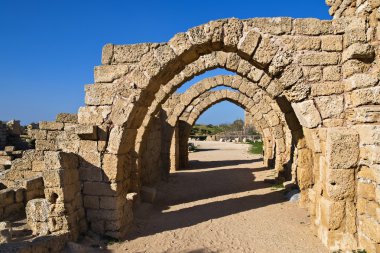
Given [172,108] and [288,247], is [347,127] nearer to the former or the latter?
[288,247]

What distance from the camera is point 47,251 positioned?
4.21 m

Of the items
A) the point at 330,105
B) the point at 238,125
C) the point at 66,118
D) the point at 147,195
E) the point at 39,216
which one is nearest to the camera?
the point at 330,105

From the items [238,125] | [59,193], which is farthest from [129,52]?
[238,125]

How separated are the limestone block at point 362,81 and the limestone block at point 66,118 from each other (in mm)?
8374

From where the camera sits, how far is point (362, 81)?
4.32m

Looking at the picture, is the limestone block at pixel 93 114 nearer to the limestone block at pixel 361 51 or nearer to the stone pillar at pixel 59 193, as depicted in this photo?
the stone pillar at pixel 59 193

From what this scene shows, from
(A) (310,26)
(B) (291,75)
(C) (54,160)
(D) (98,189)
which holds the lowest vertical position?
(D) (98,189)

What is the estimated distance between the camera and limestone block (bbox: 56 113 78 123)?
9766 mm

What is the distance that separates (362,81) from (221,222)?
12.0ft

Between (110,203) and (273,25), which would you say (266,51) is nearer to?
(273,25)

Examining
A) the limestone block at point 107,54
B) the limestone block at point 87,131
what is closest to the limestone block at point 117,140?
the limestone block at point 87,131

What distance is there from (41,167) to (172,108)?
21.0ft

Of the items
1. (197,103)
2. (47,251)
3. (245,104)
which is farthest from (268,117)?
(47,251)

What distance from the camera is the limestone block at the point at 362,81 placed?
168 inches
